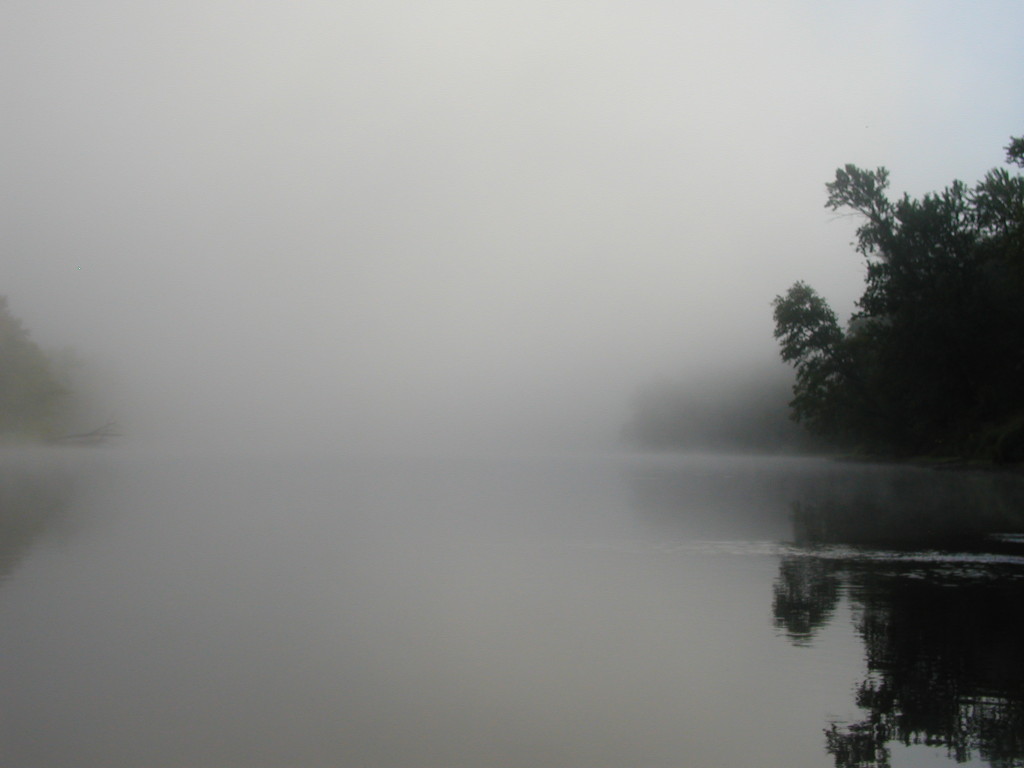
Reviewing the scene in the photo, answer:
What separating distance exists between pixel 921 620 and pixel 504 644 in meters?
3.70

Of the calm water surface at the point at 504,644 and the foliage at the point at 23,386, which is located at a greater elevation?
the foliage at the point at 23,386

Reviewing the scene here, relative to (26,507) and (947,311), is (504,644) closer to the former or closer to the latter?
(26,507)

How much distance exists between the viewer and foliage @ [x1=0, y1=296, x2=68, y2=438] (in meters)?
73.9

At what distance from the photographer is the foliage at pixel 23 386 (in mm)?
73938

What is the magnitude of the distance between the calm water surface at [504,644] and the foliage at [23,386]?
5929cm

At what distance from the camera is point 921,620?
393 inches

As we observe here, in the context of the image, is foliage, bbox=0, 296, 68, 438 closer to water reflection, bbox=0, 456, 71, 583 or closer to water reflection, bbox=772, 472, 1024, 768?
water reflection, bbox=0, 456, 71, 583

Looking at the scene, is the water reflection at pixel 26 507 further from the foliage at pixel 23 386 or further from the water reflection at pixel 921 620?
the foliage at pixel 23 386

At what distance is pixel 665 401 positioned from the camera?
134 metres

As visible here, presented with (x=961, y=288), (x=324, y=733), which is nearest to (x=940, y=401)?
(x=961, y=288)

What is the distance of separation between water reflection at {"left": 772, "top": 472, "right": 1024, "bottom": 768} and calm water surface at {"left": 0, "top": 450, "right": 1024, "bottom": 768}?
0.11 feet

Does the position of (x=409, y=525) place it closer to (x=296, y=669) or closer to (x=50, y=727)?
(x=296, y=669)

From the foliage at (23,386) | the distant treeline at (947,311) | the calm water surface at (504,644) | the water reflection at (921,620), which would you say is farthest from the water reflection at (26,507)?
the foliage at (23,386)

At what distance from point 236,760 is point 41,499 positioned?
752 inches
